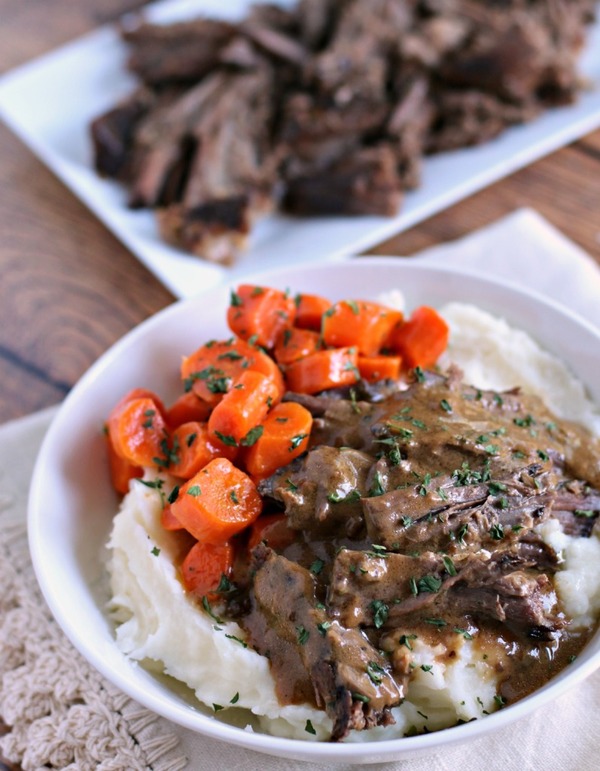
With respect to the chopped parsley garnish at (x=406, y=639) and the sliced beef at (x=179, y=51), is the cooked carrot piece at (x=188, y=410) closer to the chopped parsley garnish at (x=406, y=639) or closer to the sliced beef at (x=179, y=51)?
the chopped parsley garnish at (x=406, y=639)

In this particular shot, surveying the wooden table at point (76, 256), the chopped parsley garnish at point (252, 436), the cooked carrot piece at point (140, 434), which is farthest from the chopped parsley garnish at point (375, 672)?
the wooden table at point (76, 256)

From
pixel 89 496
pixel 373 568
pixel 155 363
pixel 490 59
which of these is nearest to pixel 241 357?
pixel 155 363

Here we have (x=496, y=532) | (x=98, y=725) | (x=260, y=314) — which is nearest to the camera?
(x=496, y=532)

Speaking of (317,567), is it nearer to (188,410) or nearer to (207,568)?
(207,568)

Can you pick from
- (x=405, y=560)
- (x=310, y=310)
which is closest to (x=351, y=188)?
(x=310, y=310)

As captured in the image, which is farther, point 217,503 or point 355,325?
point 355,325

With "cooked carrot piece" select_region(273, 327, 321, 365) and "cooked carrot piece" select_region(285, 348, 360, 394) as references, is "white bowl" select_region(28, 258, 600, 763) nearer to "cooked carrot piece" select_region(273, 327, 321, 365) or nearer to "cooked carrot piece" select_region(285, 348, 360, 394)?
"cooked carrot piece" select_region(273, 327, 321, 365)
